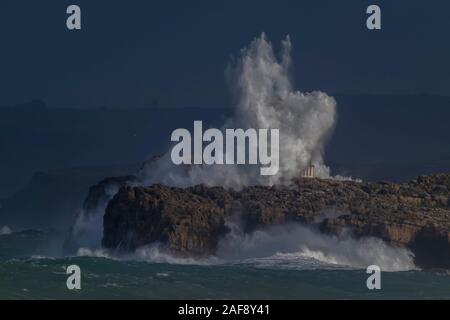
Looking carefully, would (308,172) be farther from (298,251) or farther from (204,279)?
(204,279)

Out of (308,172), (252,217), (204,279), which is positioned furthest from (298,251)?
(308,172)

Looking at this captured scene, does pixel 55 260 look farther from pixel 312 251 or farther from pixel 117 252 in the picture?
pixel 312 251

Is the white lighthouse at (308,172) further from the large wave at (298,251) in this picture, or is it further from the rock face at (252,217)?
the large wave at (298,251)

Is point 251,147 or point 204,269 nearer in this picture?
point 204,269

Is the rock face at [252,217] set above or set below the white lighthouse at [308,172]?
below

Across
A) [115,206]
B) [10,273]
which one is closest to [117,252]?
[115,206]

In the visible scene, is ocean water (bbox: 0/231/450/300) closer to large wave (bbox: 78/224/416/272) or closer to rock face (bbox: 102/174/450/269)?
large wave (bbox: 78/224/416/272)

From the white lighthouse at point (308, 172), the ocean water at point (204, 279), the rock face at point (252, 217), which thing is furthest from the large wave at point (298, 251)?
the white lighthouse at point (308, 172)
